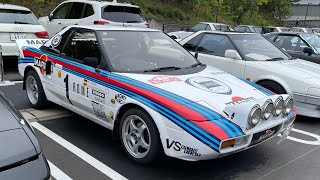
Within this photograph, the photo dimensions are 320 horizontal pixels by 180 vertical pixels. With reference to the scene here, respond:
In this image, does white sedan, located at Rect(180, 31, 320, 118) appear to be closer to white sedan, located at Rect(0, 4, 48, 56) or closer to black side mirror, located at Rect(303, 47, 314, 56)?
black side mirror, located at Rect(303, 47, 314, 56)

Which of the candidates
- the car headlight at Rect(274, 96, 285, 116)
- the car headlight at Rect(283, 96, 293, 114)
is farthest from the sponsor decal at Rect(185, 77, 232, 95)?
the car headlight at Rect(283, 96, 293, 114)

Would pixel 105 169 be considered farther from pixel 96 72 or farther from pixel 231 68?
pixel 231 68

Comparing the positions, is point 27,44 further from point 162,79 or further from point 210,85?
point 210,85

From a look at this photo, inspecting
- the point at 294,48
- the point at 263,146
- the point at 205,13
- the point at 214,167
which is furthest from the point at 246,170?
the point at 205,13

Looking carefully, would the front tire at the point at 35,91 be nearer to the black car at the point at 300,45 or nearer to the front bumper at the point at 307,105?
the front bumper at the point at 307,105

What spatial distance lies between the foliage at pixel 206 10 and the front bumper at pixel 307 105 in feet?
49.3

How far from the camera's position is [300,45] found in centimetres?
870

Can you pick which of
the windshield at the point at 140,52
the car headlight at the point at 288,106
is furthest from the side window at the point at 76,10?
the car headlight at the point at 288,106

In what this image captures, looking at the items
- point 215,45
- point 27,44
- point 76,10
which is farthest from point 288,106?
point 76,10

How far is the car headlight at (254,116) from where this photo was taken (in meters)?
3.41

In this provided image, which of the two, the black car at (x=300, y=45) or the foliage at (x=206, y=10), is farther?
the foliage at (x=206, y=10)

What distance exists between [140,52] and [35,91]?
214 cm

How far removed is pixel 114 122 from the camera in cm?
398

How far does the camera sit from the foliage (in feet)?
63.3
